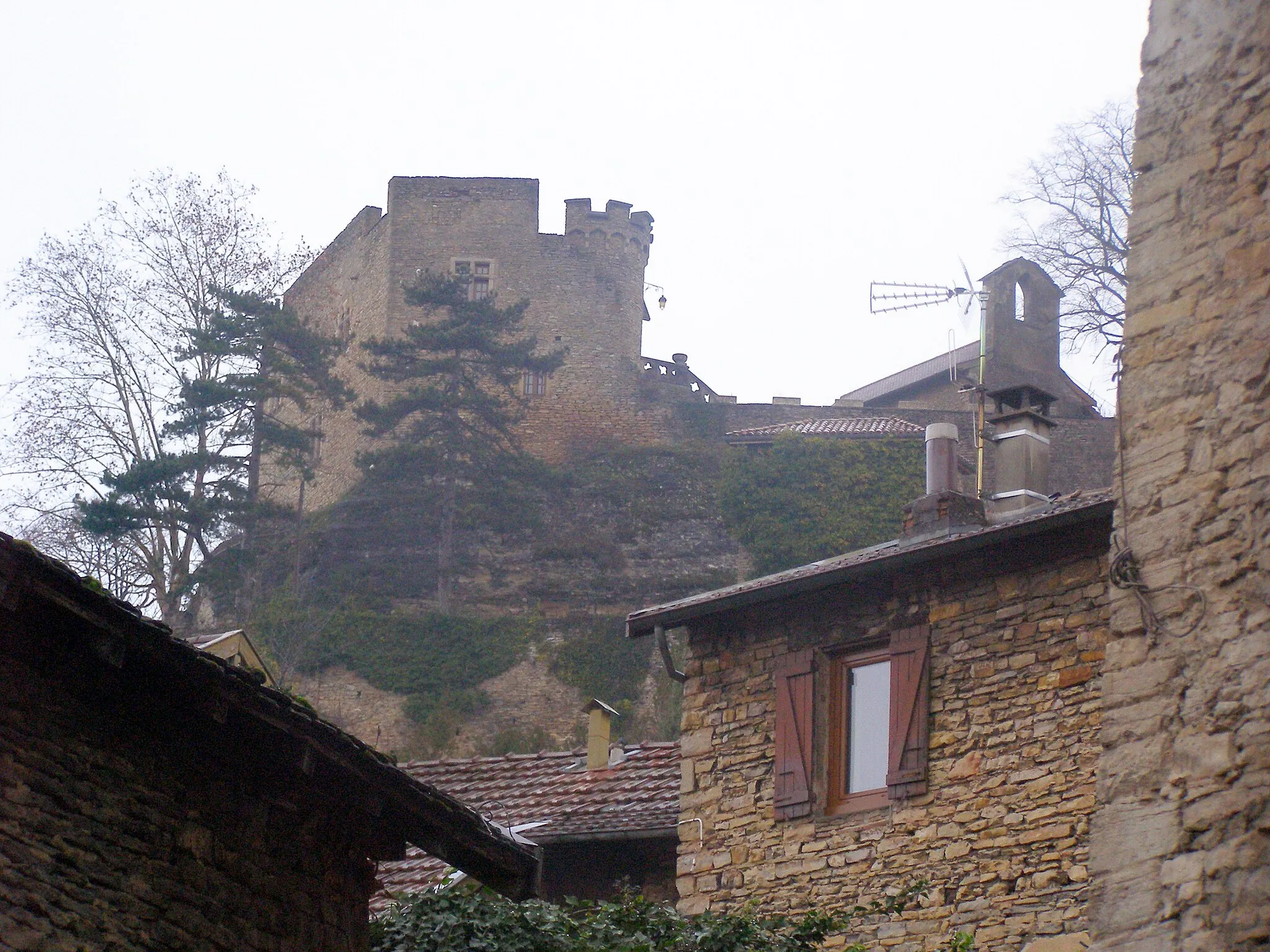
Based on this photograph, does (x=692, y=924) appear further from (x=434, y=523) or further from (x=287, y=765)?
(x=434, y=523)

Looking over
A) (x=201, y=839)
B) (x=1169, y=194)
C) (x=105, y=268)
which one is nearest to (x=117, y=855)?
(x=201, y=839)

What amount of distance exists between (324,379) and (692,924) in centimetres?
2882

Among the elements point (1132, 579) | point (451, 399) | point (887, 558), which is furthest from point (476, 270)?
point (1132, 579)

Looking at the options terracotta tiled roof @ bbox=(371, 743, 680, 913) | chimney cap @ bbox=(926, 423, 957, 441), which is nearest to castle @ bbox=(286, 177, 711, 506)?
terracotta tiled roof @ bbox=(371, 743, 680, 913)

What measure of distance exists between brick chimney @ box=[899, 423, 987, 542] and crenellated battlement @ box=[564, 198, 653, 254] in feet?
105

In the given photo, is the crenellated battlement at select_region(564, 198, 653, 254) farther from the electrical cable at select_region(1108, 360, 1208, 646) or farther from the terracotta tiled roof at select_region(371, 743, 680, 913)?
→ the electrical cable at select_region(1108, 360, 1208, 646)

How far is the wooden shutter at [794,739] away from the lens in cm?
1092

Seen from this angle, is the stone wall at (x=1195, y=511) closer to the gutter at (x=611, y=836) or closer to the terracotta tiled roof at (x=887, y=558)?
the terracotta tiled roof at (x=887, y=558)

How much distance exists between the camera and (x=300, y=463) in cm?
3369

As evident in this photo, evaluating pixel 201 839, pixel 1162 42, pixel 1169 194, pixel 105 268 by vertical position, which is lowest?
pixel 201 839

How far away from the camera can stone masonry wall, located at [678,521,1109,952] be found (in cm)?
982

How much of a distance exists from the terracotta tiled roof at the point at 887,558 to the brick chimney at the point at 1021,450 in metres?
0.34

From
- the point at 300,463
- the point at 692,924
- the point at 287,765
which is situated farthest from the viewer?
the point at 300,463

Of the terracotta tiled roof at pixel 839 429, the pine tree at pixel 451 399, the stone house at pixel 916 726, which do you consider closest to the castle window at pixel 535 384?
the pine tree at pixel 451 399
